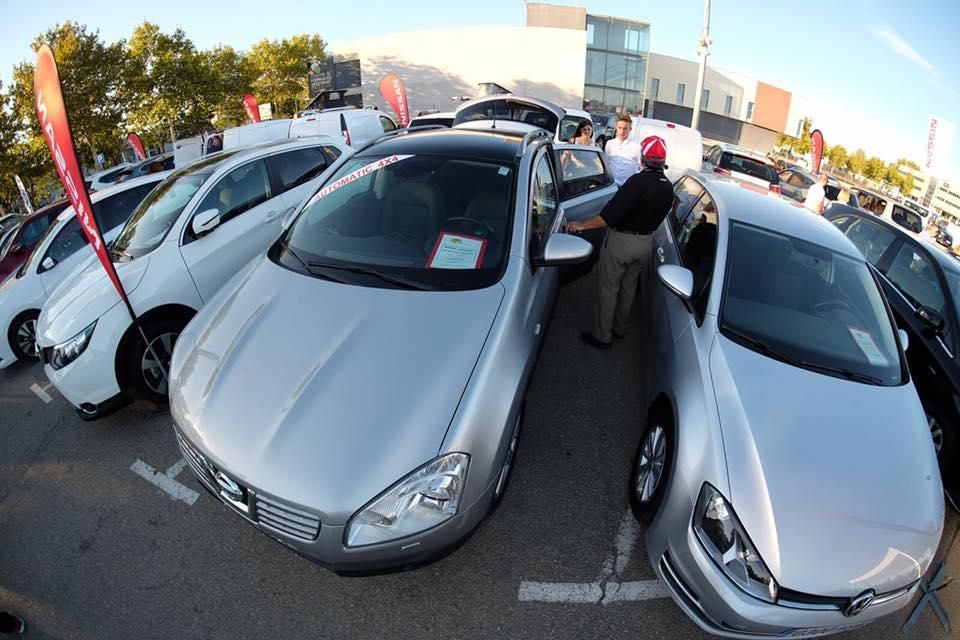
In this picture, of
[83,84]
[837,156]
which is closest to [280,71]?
[83,84]

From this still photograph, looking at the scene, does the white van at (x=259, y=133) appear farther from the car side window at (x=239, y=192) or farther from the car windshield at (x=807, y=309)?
the car windshield at (x=807, y=309)

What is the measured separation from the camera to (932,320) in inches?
134

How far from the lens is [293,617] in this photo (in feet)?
7.21

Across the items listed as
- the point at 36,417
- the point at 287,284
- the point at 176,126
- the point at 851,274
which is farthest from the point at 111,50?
the point at 851,274

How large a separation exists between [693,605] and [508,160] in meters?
2.67

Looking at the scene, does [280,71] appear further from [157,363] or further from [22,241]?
[157,363]

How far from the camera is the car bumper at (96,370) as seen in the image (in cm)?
318

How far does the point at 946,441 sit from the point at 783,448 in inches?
77.0

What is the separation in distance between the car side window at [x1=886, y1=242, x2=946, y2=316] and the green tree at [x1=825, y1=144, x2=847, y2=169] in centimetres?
8306

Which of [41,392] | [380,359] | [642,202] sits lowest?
[41,392]

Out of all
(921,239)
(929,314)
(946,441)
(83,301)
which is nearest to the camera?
(946,441)

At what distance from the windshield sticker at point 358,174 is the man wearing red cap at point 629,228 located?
1702mm

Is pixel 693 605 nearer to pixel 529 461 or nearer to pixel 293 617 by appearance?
pixel 529 461

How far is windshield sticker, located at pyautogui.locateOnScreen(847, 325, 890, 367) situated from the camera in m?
2.56
